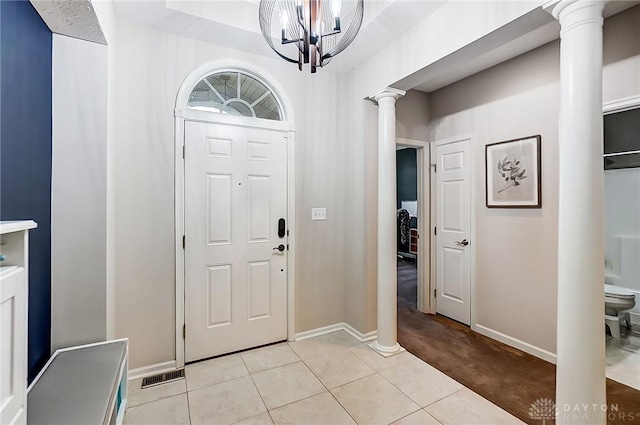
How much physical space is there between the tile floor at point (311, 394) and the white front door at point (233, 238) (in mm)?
255

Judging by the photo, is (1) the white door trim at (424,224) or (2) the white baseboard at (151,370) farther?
(1) the white door trim at (424,224)

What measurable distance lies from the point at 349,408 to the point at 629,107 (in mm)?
2853

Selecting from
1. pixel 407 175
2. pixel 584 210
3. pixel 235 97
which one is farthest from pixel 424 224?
pixel 407 175

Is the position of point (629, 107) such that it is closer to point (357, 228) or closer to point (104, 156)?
point (357, 228)

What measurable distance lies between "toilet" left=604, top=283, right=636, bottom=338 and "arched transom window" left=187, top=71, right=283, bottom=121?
11.4 feet

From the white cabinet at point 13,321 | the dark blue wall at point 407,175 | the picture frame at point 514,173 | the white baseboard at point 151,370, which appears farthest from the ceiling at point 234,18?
the dark blue wall at point 407,175

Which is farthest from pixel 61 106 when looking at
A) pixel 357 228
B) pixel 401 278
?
pixel 401 278

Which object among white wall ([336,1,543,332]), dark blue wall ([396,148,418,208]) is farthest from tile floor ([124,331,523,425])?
dark blue wall ([396,148,418,208])

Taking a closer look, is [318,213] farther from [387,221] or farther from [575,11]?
[575,11]

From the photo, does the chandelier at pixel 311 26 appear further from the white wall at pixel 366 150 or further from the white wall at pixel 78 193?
the white wall at pixel 78 193

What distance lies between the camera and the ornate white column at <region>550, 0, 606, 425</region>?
4.51 feet

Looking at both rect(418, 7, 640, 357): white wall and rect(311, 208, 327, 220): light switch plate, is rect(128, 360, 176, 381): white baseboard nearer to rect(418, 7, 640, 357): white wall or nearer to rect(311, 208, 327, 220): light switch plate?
rect(311, 208, 327, 220): light switch plate

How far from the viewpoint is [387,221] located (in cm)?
259

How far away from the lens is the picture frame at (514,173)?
2539 mm
